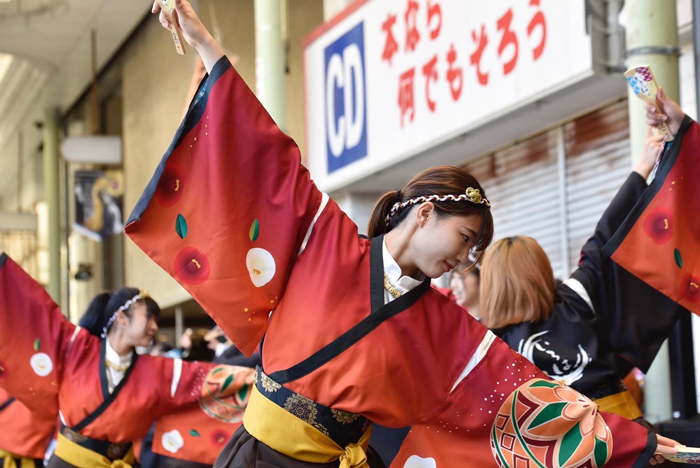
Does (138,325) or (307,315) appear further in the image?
(138,325)

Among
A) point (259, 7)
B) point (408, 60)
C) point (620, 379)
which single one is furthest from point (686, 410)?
point (408, 60)

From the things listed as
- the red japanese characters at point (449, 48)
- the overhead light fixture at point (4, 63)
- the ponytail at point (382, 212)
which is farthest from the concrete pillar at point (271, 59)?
the overhead light fixture at point (4, 63)

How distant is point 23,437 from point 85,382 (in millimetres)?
782

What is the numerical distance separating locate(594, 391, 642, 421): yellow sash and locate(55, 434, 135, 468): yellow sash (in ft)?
6.37

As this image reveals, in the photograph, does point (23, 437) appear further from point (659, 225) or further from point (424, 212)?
point (659, 225)

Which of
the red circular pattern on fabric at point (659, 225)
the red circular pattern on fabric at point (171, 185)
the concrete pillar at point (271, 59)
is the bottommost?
the red circular pattern on fabric at point (659, 225)

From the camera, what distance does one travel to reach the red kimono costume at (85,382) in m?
3.74

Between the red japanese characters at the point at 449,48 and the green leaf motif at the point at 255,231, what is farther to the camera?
the red japanese characters at the point at 449,48

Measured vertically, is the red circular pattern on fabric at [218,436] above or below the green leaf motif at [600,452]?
below

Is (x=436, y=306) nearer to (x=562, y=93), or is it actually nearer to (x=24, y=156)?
(x=562, y=93)

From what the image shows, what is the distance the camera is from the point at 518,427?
2391 millimetres

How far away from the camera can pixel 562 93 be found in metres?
4.74

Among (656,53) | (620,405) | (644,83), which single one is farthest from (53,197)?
(644,83)

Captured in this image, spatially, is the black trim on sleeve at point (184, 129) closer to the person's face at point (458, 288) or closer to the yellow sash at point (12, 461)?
the person's face at point (458, 288)
